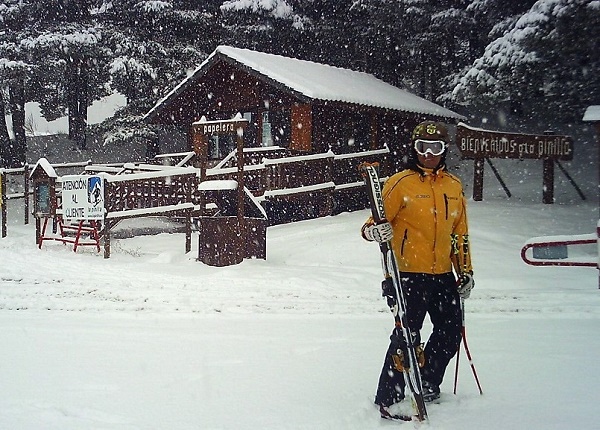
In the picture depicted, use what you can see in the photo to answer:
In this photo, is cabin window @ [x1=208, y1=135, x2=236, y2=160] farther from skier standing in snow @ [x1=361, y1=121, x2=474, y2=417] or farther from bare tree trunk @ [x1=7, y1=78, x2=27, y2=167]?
skier standing in snow @ [x1=361, y1=121, x2=474, y2=417]

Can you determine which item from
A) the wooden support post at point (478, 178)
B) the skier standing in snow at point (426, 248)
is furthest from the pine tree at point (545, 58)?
the skier standing in snow at point (426, 248)

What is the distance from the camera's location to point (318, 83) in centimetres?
1870

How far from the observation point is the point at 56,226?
1564cm

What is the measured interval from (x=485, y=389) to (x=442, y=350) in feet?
2.17

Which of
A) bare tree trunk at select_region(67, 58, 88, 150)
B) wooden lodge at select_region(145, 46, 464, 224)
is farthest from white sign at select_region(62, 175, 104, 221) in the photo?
bare tree trunk at select_region(67, 58, 88, 150)

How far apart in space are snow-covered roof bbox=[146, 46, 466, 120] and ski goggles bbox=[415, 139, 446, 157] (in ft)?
41.1

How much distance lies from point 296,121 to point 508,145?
6.08 m

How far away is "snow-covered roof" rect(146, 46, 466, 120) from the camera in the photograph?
57.3 ft

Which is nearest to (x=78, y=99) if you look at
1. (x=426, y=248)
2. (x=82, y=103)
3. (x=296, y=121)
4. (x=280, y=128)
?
(x=82, y=103)

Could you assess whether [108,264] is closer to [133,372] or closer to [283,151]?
[133,372]

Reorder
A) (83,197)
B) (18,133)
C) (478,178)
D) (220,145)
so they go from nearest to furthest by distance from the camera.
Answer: (83,197) → (478,178) → (220,145) → (18,133)

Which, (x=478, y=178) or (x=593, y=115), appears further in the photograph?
(x=478, y=178)

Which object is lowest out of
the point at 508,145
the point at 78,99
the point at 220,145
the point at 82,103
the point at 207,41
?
the point at 508,145

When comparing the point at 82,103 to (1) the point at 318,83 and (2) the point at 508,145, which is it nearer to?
(1) the point at 318,83
